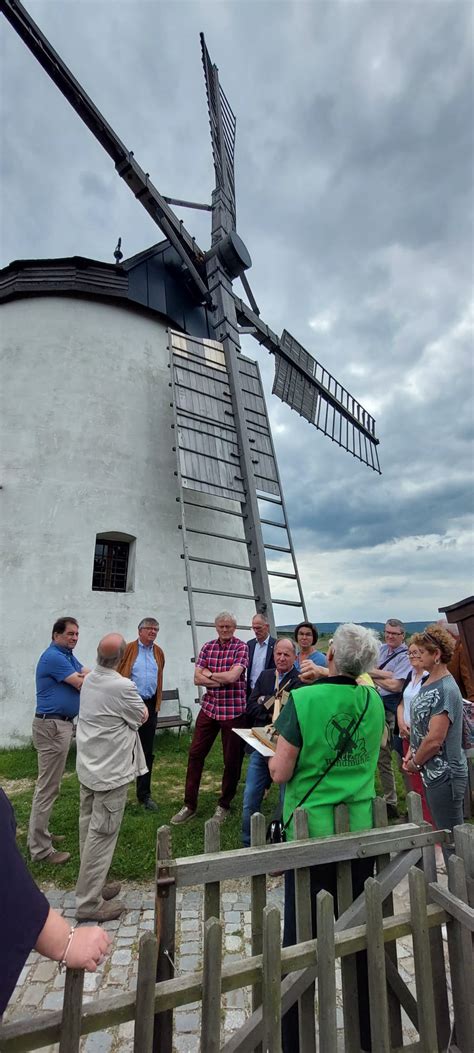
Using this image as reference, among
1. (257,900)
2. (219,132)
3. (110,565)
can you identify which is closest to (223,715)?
(257,900)

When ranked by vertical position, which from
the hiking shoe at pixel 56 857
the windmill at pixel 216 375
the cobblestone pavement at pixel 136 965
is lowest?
the cobblestone pavement at pixel 136 965

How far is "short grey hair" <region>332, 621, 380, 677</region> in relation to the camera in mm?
2057

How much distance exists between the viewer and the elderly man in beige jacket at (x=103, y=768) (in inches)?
122

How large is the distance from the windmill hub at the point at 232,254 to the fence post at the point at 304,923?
1209 cm

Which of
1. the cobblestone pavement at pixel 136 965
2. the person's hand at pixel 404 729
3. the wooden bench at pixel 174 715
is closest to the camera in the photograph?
the cobblestone pavement at pixel 136 965

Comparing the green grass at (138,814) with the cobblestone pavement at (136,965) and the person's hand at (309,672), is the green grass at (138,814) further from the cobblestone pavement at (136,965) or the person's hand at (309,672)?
the person's hand at (309,672)

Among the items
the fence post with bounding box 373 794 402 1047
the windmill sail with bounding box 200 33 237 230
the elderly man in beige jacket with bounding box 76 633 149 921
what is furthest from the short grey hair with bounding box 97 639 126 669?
the windmill sail with bounding box 200 33 237 230

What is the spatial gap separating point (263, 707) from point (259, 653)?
0.98 metres

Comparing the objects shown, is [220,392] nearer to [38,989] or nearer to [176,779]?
[176,779]

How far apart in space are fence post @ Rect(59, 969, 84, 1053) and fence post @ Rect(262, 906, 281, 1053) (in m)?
0.53

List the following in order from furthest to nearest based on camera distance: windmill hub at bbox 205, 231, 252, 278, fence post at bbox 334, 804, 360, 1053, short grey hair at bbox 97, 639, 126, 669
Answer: windmill hub at bbox 205, 231, 252, 278, short grey hair at bbox 97, 639, 126, 669, fence post at bbox 334, 804, 360, 1053

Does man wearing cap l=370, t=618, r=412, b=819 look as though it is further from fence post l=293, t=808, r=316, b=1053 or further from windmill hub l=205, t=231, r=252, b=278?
windmill hub l=205, t=231, r=252, b=278

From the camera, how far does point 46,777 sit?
3.92 meters

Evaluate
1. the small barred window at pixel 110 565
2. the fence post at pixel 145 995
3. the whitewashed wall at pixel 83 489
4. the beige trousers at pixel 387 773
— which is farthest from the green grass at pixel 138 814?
the small barred window at pixel 110 565
